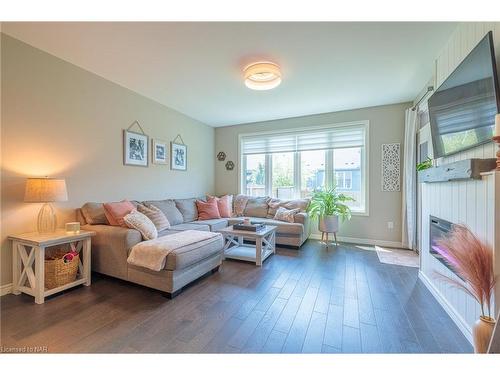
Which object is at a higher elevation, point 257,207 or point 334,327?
point 257,207

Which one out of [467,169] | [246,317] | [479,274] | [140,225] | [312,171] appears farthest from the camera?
[312,171]

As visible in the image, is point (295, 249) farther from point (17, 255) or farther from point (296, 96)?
point (17, 255)

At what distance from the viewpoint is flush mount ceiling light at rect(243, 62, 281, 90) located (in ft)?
8.06

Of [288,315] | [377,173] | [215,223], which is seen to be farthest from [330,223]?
[288,315]

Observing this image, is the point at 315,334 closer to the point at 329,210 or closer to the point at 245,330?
the point at 245,330

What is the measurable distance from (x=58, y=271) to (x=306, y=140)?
423 centimetres

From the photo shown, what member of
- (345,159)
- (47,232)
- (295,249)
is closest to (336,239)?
(295,249)

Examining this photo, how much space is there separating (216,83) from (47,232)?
2579 mm

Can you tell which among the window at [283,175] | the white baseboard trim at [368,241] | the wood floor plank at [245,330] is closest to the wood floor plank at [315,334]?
the wood floor plank at [245,330]

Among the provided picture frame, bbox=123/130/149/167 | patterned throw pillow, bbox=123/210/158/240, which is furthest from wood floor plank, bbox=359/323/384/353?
picture frame, bbox=123/130/149/167

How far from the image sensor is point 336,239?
4.15 m

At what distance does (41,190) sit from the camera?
210 cm

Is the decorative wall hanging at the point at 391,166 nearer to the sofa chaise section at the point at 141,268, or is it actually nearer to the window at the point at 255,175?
the window at the point at 255,175

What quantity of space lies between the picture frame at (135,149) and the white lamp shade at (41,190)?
114 cm
